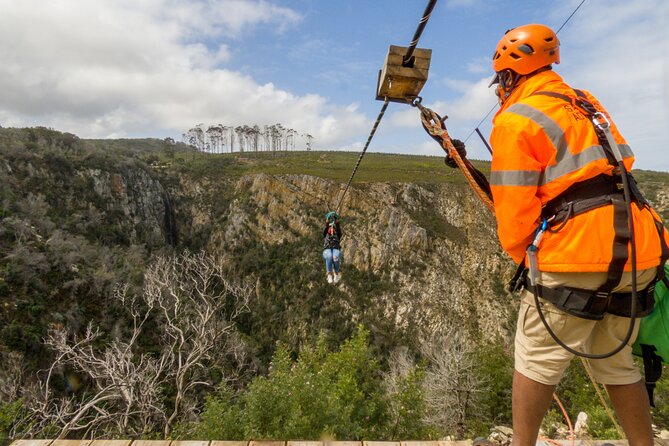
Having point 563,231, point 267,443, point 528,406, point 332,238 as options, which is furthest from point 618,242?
point 332,238

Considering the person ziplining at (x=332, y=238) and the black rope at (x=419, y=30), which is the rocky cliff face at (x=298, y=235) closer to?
the person ziplining at (x=332, y=238)

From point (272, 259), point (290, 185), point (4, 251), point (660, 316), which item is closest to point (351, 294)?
point (272, 259)

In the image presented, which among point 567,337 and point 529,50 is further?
point 529,50

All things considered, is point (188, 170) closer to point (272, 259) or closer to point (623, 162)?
point (272, 259)

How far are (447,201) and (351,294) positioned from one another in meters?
19.4

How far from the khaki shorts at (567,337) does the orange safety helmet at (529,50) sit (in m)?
1.16

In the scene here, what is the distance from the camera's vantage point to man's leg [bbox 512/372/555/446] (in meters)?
1.88

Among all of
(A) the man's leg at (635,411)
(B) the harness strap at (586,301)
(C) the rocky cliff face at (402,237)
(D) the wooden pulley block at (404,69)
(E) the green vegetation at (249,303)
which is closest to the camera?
(B) the harness strap at (586,301)

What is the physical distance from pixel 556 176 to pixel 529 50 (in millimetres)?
808

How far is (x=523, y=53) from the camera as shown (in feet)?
6.78

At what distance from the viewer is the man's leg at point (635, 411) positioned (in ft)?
6.68

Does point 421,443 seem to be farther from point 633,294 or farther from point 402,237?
point 402,237

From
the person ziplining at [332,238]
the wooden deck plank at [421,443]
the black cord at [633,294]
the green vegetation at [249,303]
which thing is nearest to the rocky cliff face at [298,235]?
the green vegetation at [249,303]

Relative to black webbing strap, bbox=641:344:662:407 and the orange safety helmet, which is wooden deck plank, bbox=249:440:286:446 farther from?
the orange safety helmet
